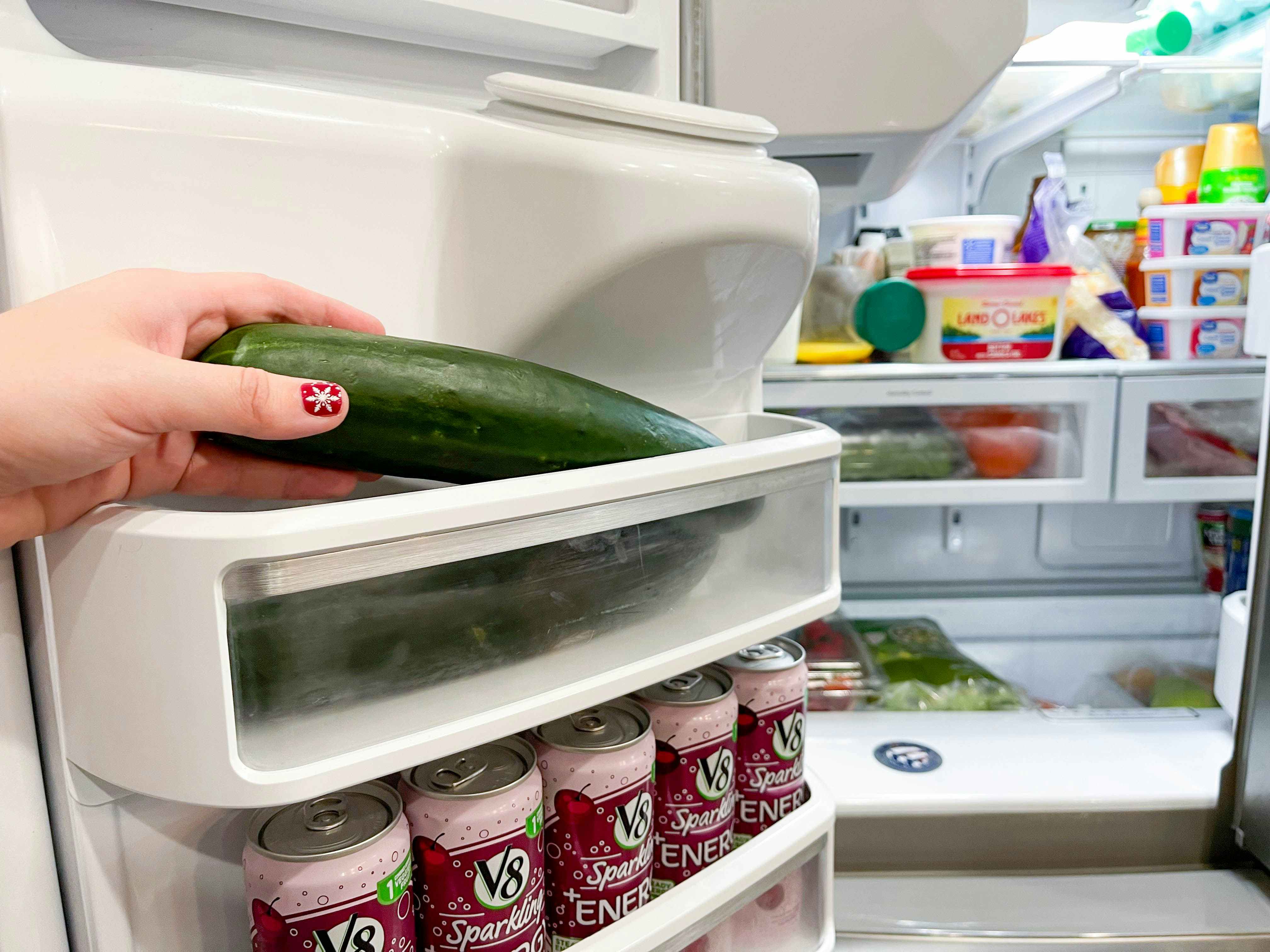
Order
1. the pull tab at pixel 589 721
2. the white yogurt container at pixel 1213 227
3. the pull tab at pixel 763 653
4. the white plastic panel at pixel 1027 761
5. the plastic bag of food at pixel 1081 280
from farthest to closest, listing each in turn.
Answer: the plastic bag of food at pixel 1081 280 < the white yogurt container at pixel 1213 227 < the white plastic panel at pixel 1027 761 < the pull tab at pixel 763 653 < the pull tab at pixel 589 721

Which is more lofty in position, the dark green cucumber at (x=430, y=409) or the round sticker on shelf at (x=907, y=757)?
the dark green cucumber at (x=430, y=409)

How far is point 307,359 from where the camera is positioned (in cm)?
42

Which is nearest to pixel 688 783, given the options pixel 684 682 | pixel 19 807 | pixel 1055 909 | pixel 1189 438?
pixel 684 682

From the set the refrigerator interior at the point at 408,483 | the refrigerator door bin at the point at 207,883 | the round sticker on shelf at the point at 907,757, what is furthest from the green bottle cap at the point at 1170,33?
the refrigerator door bin at the point at 207,883

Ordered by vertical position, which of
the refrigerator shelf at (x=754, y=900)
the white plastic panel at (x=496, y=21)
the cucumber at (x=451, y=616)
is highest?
the white plastic panel at (x=496, y=21)

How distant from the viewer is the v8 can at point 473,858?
498 millimetres

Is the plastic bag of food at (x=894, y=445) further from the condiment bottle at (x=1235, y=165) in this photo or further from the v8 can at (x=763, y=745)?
the v8 can at (x=763, y=745)

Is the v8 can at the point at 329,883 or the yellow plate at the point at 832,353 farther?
the yellow plate at the point at 832,353

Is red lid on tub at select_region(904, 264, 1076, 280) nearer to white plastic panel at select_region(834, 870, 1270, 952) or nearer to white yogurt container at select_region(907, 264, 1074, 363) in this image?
white yogurt container at select_region(907, 264, 1074, 363)

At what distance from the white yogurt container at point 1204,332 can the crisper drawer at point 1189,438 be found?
Answer: 0.06 meters

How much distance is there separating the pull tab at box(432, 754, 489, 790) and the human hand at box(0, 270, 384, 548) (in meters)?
0.22

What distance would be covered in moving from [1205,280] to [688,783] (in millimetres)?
1413

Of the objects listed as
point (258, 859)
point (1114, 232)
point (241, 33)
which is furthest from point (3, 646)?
point (1114, 232)

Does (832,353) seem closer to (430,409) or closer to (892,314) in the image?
(892,314)
